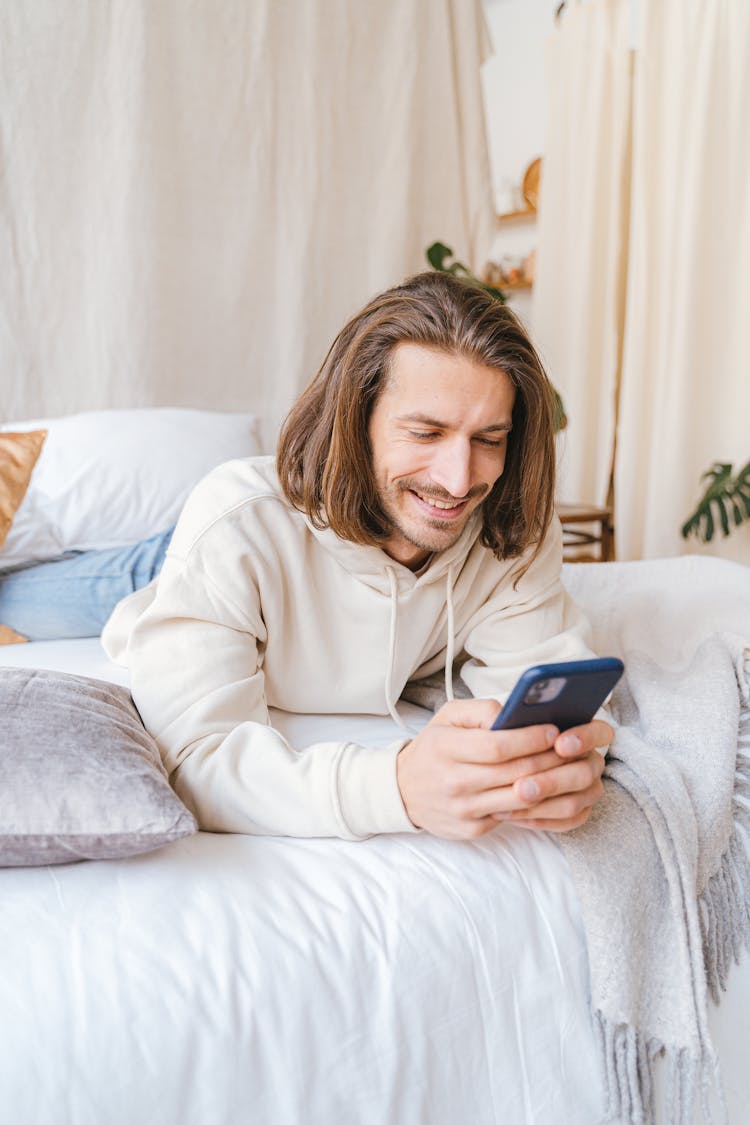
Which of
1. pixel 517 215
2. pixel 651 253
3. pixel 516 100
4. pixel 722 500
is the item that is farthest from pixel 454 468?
pixel 516 100

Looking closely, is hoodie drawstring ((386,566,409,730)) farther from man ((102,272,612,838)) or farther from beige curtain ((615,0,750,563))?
beige curtain ((615,0,750,563))

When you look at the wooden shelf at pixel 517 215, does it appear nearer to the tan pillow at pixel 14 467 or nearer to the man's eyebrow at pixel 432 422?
the tan pillow at pixel 14 467

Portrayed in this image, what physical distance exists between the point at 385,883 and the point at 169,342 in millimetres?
1834

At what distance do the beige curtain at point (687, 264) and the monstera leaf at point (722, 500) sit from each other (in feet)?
0.38

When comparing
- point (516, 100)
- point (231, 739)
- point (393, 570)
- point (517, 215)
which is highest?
point (516, 100)

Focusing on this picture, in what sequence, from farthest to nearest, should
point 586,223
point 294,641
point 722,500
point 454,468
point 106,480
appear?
point 586,223, point 722,500, point 106,480, point 294,641, point 454,468

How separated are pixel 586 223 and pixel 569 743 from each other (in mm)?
2734

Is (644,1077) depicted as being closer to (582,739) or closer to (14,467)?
(582,739)

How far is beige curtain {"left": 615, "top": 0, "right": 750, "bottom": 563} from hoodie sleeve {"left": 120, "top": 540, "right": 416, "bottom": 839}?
2.31 metres

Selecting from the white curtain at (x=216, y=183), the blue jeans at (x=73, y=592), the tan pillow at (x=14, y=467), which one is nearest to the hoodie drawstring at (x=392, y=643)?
the blue jeans at (x=73, y=592)

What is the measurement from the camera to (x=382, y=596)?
1.07 metres

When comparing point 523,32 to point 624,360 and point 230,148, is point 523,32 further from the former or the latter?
point 230,148

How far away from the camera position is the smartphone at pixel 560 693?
2.19ft

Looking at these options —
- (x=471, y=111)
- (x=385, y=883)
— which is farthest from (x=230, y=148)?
(x=385, y=883)
